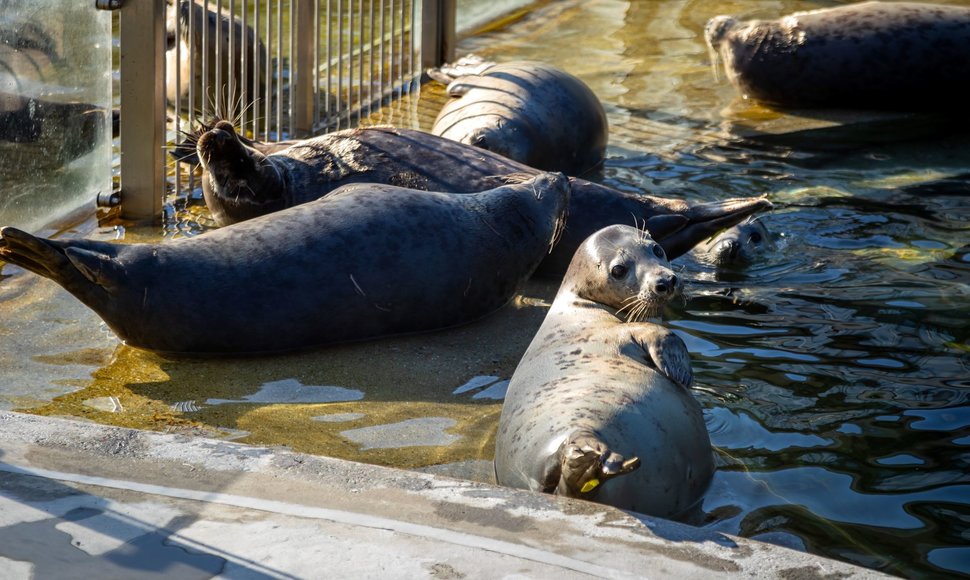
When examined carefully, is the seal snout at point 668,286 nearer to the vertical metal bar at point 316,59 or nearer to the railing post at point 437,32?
the vertical metal bar at point 316,59

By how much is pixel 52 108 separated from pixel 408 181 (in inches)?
64.2

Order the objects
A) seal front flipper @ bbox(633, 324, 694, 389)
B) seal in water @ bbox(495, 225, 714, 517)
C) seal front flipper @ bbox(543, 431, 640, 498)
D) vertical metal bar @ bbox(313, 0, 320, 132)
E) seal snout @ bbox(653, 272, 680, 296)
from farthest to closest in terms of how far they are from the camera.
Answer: vertical metal bar @ bbox(313, 0, 320, 132) → seal snout @ bbox(653, 272, 680, 296) → seal front flipper @ bbox(633, 324, 694, 389) → seal in water @ bbox(495, 225, 714, 517) → seal front flipper @ bbox(543, 431, 640, 498)

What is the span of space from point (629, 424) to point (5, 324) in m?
2.53

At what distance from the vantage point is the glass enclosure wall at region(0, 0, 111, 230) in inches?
205

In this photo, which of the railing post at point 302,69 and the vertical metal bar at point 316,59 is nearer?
the railing post at point 302,69

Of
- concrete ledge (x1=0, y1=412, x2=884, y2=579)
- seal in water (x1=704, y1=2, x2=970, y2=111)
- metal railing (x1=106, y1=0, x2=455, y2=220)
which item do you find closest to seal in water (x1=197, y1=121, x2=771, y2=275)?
metal railing (x1=106, y1=0, x2=455, y2=220)

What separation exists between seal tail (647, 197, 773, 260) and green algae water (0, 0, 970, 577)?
0.16 meters

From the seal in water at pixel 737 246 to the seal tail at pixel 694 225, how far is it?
0.17 meters

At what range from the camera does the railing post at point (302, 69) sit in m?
7.04

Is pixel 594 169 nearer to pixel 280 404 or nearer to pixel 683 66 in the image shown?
pixel 683 66

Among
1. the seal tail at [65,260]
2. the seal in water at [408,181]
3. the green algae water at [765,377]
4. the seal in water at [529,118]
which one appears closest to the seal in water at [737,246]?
the green algae water at [765,377]

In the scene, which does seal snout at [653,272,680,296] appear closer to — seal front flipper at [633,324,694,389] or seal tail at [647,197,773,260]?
seal front flipper at [633,324,694,389]

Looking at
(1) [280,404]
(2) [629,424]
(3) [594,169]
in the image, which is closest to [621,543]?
(2) [629,424]

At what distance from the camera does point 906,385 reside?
13.9 ft
